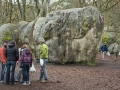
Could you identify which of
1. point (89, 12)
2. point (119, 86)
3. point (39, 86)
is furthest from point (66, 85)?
point (89, 12)

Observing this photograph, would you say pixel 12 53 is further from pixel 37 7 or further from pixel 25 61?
pixel 37 7

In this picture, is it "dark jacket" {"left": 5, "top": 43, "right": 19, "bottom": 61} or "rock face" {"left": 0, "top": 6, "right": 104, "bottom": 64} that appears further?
"rock face" {"left": 0, "top": 6, "right": 104, "bottom": 64}

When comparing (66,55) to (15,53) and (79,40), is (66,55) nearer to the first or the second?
(79,40)

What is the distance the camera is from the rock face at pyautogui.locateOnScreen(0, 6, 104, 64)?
63.5ft

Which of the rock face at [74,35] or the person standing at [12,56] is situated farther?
the rock face at [74,35]

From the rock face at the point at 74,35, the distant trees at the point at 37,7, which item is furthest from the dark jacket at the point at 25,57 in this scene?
the distant trees at the point at 37,7

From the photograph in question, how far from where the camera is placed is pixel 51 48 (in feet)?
64.4

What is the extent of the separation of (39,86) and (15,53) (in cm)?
171

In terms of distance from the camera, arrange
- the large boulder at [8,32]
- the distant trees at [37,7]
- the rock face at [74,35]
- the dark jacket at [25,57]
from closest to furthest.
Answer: the dark jacket at [25,57]
the rock face at [74,35]
the large boulder at [8,32]
the distant trees at [37,7]

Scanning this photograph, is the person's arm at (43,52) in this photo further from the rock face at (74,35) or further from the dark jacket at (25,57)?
the rock face at (74,35)

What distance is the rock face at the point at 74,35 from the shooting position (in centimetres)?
1934

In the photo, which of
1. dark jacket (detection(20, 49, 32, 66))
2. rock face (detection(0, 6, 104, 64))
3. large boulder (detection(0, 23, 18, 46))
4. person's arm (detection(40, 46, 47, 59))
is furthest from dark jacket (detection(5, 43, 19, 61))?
large boulder (detection(0, 23, 18, 46))

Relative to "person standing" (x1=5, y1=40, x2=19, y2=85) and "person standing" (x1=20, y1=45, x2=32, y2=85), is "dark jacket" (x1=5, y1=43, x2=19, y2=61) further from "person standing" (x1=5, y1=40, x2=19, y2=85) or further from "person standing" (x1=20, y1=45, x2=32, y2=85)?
"person standing" (x1=20, y1=45, x2=32, y2=85)

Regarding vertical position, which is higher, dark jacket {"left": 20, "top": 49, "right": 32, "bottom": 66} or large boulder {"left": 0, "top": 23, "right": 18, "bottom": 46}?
large boulder {"left": 0, "top": 23, "right": 18, "bottom": 46}
